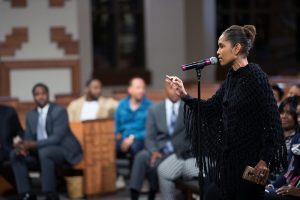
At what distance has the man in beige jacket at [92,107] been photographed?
30.3ft

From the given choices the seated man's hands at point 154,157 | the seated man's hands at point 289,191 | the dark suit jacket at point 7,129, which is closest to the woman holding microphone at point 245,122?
the seated man's hands at point 289,191

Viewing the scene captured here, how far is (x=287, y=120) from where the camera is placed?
6406mm

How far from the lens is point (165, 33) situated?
12609mm

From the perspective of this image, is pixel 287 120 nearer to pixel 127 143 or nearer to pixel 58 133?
pixel 127 143

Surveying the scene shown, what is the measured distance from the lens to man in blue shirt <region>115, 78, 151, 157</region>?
28.9 feet

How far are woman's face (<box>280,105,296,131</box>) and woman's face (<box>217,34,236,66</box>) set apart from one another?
4.80ft

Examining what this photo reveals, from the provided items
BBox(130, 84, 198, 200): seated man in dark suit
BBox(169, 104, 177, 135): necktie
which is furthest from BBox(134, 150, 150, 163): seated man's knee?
BBox(169, 104, 177, 135): necktie

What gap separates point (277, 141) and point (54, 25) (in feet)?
20.2

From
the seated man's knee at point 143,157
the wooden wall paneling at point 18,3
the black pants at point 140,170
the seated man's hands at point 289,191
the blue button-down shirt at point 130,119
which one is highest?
the wooden wall paneling at point 18,3

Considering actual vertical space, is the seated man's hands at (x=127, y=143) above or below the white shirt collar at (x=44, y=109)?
below

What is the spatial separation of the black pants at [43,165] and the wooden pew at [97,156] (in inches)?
12.2

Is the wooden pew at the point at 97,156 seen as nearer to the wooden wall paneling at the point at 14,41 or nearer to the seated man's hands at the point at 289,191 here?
the wooden wall paneling at the point at 14,41

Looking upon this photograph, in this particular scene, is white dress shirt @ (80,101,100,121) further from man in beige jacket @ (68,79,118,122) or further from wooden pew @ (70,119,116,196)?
wooden pew @ (70,119,116,196)

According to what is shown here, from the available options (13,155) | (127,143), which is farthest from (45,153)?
(127,143)
